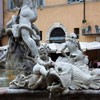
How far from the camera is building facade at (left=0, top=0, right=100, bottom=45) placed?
24.8 metres

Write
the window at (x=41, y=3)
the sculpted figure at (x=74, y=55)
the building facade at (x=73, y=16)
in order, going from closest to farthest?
the sculpted figure at (x=74, y=55)
the building facade at (x=73, y=16)
the window at (x=41, y=3)

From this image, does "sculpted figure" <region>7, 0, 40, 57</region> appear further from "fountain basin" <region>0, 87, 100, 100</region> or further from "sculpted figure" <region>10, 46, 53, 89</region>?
"fountain basin" <region>0, 87, 100, 100</region>

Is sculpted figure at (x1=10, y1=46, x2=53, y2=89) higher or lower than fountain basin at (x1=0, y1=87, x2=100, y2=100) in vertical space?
higher

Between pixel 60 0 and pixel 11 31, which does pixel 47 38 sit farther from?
pixel 11 31

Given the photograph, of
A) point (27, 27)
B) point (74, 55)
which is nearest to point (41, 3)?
point (27, 27)

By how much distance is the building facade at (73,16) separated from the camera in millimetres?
24750

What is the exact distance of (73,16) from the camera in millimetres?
25812

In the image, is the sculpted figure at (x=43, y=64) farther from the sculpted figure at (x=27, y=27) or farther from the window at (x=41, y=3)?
the window at (x=41, y=3)

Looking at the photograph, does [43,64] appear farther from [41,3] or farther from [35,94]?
[41,3]

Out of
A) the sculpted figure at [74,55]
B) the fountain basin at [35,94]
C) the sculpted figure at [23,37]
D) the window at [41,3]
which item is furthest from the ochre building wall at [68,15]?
the fountain basin at [35,94]

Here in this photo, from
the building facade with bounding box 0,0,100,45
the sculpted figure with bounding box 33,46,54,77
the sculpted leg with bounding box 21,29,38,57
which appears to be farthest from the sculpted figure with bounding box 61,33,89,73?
the building facade with bounding box 0,0,100,45

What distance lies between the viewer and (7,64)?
8.41 m

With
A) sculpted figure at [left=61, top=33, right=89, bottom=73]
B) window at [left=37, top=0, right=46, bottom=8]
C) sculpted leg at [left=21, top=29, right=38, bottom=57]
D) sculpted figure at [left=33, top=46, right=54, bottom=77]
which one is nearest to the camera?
sculpted figure at [left=33, top=46, right=54, bottom=77]

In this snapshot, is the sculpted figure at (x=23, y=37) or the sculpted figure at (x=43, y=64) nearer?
the sculpted figure at (x=43, y=64)
